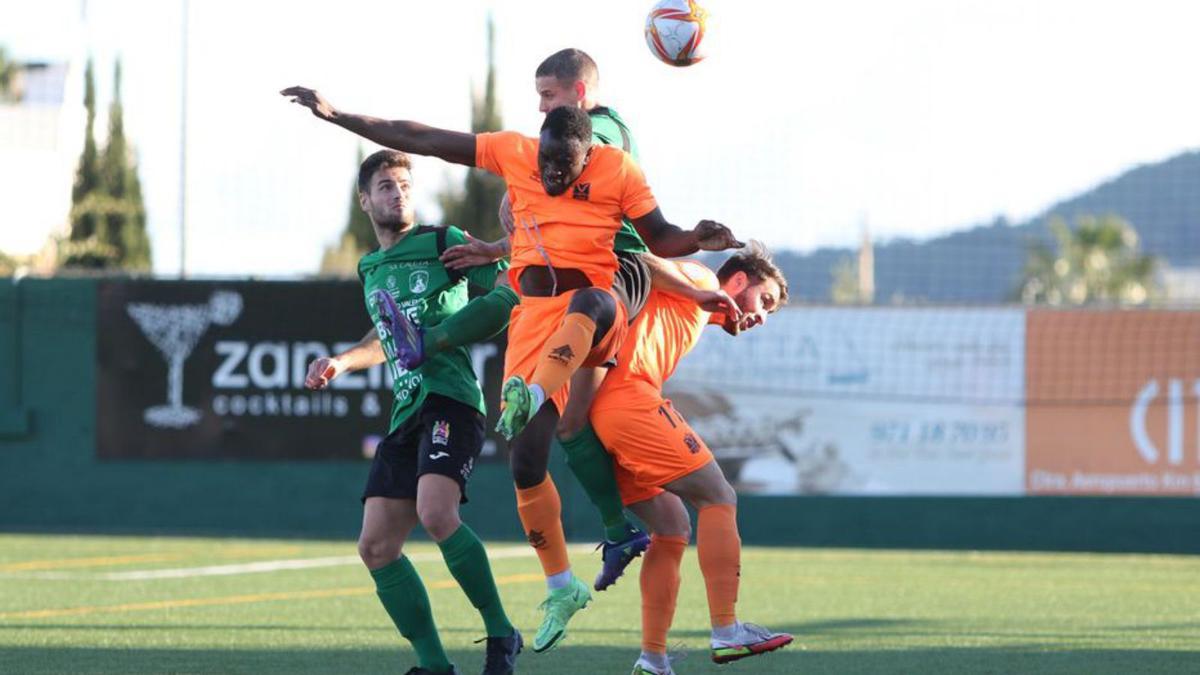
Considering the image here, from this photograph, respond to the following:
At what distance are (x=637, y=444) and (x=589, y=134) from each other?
1.28m

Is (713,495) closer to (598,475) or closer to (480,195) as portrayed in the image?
(598,475)

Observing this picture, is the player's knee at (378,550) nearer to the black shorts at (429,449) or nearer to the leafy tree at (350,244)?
the black shorts at (429,449)

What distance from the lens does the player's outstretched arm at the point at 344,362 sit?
7586mm

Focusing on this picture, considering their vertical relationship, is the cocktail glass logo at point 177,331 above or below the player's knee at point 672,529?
above

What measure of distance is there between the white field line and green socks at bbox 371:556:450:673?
6.92m

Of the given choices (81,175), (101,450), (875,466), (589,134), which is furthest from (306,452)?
(81,175)

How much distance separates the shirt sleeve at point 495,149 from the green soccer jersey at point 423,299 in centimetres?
31

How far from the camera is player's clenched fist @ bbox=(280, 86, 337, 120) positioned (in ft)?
24.9

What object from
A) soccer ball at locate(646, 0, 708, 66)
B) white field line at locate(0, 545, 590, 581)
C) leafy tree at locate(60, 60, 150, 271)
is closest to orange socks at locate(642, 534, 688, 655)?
soccer ball at locate(646, 0, 708, 66)

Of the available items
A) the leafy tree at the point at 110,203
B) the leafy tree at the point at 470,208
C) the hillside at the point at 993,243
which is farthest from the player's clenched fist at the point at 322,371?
the leafy tree at the point at 110,203

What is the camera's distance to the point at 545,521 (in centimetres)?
802

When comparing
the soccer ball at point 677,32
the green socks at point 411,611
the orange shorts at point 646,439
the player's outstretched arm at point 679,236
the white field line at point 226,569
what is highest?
the soccer ball at point 677,32

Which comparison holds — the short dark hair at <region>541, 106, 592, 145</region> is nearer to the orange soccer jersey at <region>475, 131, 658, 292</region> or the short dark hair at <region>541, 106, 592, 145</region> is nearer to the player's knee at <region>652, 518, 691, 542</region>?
the orange soccer jersey at <region>475, 131, 658, 292</region>

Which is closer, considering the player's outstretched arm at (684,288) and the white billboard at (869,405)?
the player's outstretched arm at (684,288)
